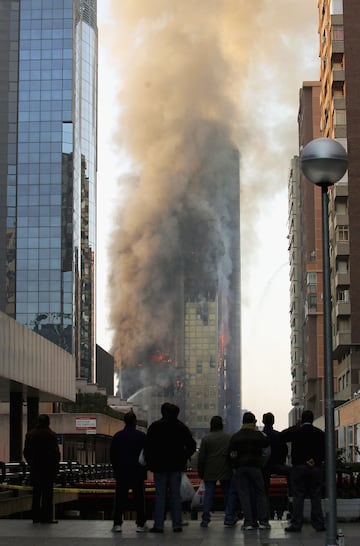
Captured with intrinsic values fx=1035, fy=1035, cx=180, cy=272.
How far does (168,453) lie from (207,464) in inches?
54.3

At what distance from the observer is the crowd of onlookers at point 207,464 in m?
15.6

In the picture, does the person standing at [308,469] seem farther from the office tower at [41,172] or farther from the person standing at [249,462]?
the office tower at [41,172]

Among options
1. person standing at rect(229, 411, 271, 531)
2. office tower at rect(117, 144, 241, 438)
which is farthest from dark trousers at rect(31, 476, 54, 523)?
office tower at rect(117, 144, 241, 438)

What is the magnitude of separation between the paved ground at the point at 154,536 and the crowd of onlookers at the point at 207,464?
11.4 inches

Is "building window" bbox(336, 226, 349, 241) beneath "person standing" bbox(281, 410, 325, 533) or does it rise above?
above

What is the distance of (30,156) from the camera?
16088 centimetres

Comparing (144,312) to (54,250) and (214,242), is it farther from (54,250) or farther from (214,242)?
(214,242)

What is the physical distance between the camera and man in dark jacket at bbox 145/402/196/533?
15.6m

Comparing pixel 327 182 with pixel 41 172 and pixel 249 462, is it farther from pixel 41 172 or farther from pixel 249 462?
pixel 41 172

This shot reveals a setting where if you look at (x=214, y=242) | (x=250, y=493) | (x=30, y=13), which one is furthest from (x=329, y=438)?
(x=214, y=242)

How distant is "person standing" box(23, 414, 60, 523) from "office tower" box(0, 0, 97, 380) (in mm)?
138208

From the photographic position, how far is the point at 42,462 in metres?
16.9

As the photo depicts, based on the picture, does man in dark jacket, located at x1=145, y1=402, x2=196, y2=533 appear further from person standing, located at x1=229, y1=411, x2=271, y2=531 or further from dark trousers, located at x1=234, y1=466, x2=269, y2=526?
dark trousers, located at x1=234, y1=466, x2=269, y2=526

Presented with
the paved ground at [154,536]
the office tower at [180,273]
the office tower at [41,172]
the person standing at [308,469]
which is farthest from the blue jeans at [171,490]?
the office tower at [41,172]
